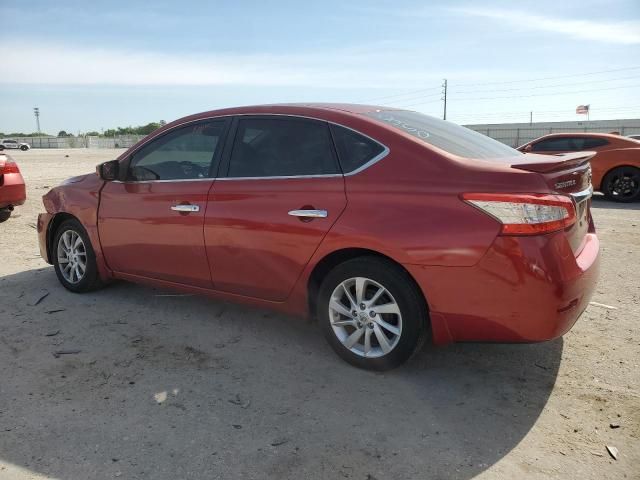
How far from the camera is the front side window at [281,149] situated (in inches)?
143

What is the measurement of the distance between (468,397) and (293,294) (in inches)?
50.6

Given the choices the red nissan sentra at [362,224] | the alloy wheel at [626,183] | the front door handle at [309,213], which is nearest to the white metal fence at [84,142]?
the alloy wheel at [626,183]

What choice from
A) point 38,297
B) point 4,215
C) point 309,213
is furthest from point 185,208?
point 4,215

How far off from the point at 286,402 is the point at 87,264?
2726 mm

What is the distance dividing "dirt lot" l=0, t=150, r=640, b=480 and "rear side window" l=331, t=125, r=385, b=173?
1.33 meters

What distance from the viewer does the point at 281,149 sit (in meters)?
3.82

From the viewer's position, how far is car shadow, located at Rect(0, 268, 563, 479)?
263cm

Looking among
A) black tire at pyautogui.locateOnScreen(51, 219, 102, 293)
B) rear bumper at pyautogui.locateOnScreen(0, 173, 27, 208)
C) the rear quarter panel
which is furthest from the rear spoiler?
the rear quarter panel

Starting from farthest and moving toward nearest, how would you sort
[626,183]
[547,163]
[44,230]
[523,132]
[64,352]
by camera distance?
[523,132]
[626,183]
[44,230]
[64,352]
[547,163]

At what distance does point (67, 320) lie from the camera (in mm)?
4465

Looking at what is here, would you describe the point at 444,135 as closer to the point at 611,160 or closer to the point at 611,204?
the point at 611,204

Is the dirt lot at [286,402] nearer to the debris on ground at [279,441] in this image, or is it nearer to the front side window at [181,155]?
the debris on ground at [279,441]

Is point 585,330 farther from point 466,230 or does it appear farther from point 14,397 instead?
point 14,397

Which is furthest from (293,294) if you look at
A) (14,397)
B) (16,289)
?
(16,289)
